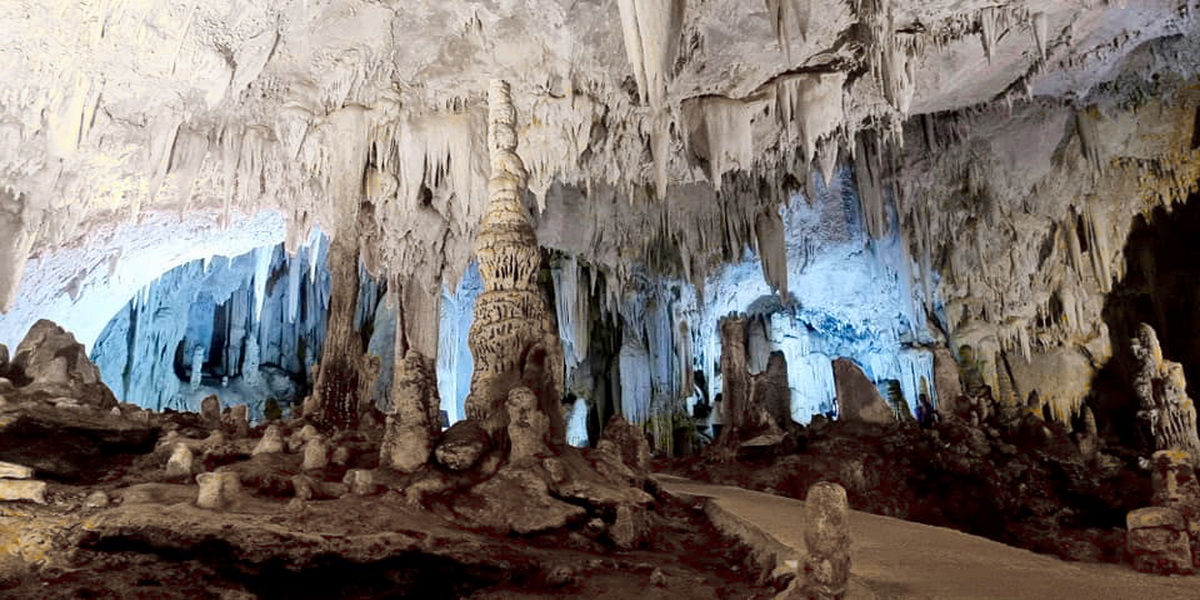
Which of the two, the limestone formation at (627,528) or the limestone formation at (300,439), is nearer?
the limestone formation at (627,528)

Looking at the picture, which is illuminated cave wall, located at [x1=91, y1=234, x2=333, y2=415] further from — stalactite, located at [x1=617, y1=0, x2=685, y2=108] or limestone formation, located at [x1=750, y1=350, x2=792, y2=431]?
stalactite, located at [x1=617, y1=0, x2=685, y2=108]

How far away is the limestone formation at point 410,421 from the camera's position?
6.16m

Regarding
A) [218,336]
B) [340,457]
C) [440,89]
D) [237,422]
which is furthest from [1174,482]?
[218,336]

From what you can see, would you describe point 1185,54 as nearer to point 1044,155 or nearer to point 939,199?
point 1044,155

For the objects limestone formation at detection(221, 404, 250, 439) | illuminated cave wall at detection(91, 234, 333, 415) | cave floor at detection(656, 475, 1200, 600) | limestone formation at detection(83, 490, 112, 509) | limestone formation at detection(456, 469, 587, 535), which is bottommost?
cave floor at detection(656, 475, 1200, 600)

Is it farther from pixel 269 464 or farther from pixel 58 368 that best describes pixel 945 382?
pixel 58 368

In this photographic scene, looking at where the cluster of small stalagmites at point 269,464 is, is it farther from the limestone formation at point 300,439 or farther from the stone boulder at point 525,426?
the stone boulder at point 525,426

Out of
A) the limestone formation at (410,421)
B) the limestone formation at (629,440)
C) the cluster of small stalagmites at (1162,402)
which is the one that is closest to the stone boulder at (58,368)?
the limestone formation at (410,421)

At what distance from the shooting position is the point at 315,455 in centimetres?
614

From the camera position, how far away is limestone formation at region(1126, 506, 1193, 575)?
4480mm

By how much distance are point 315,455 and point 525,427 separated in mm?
1726

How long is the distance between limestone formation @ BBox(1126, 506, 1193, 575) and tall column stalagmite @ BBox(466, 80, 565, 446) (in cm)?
430

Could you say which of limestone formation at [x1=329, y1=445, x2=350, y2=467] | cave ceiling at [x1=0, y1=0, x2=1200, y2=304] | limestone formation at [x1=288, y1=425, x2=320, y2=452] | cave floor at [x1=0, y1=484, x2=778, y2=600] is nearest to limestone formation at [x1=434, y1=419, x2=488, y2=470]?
limestone formation at [x1=329, y1=445, x2=350, y2=467]

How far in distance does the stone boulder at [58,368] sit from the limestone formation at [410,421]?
3.30 m
